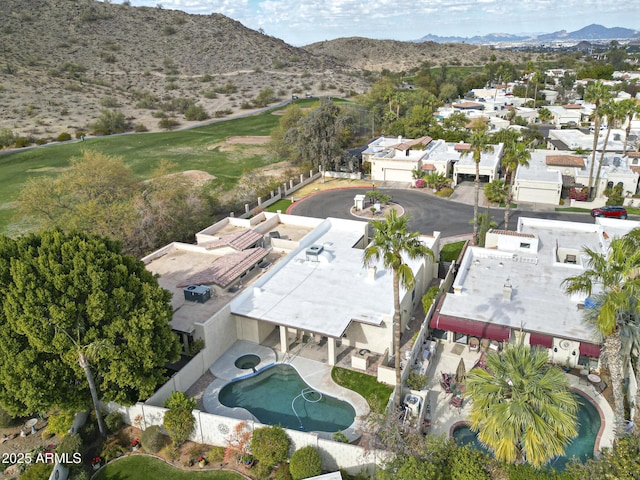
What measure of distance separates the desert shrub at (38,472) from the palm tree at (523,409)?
20104 millimetres

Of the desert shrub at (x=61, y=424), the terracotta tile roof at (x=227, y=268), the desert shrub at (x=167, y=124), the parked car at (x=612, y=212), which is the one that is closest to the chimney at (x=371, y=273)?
the terracotta tile roof at (x=227, y=268)

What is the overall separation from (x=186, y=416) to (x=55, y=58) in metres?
146

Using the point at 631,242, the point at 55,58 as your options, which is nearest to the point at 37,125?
the point at 55,58

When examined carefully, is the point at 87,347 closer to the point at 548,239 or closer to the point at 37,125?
the point at 548,239

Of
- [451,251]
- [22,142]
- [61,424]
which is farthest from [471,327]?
[22,142]

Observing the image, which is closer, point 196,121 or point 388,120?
point 388,120

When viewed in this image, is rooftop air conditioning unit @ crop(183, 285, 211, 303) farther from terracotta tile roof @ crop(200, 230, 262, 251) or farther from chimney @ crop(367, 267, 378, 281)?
chimney @ crop(367, 267, 378, 281)

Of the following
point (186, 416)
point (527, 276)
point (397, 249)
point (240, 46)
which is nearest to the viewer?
point (397, 249)

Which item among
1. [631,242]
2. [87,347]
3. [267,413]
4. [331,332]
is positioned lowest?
[267,413]

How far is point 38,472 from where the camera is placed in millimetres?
22297

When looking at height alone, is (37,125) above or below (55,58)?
below

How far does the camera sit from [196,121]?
119250 millimetres

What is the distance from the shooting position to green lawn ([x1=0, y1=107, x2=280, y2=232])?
7431cm

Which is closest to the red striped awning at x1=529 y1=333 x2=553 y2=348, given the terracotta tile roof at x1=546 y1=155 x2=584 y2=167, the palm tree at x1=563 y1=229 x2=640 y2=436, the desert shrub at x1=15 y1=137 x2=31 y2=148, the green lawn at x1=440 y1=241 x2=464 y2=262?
the palm tree at x1=563 y1=229 x2=640 y2=436
